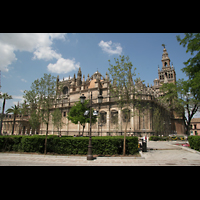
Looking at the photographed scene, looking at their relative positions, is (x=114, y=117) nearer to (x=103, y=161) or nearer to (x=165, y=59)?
(x=103, y=161)

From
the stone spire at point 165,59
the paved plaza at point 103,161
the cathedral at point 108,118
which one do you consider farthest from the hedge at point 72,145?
the stone spire at point 165,59

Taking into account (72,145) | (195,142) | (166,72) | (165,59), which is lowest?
(72,145)

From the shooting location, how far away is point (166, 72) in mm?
75938

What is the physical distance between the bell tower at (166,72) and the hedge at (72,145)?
6670 cm

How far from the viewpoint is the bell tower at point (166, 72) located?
241 feet

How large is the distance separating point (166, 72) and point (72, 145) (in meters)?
74.9

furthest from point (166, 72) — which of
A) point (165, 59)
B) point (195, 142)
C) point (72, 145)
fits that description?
point (72, 145)

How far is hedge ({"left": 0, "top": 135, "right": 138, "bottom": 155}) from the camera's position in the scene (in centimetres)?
1198

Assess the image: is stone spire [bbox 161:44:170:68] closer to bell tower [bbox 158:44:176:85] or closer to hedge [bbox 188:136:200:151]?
bell tower [bbox 158:44:176:85]

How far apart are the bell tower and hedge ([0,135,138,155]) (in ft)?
219

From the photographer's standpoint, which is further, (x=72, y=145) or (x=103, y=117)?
(x=103, y=117)

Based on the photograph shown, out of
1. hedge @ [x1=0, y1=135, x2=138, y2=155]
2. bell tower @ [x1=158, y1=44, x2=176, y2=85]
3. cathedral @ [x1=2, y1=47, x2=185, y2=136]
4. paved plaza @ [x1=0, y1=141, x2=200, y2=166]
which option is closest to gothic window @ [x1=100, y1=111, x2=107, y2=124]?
cathedral @ [x1=2, y1=47, x2=185, y2=136]
